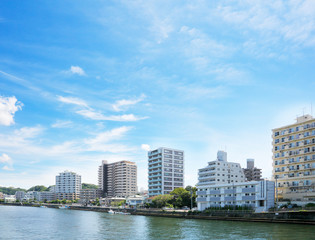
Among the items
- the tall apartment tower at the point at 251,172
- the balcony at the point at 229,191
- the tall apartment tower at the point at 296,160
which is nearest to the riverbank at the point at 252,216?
the balcony at the point at 229,191

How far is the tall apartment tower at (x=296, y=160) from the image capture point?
9175 centimetres

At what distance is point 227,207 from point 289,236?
1860 inches

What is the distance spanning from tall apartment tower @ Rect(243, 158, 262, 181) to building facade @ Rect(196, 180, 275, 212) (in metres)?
64.8

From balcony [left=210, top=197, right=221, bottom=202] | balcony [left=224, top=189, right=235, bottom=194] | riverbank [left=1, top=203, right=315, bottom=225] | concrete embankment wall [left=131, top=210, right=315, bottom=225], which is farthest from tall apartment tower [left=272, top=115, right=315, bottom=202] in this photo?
balcony [left=210, top=197, right=221, bottom=202]

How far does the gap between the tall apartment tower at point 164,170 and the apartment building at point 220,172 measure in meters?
35.2

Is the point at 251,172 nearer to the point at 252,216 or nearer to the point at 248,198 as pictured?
the point at 248,198

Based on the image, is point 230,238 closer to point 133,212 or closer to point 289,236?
point 289,236

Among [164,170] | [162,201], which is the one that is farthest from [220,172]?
[164,170]

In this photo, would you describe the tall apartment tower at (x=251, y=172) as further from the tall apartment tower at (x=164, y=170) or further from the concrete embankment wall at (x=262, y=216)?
the concrete embankment wall at (x=262, y=216)

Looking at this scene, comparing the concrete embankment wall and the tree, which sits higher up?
the concrete embankment wall

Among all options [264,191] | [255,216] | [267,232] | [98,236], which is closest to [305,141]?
[264,191]

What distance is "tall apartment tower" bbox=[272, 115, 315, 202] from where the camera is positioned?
9175 cm

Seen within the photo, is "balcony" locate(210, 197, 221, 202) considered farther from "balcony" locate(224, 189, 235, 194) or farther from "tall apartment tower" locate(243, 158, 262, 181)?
"tall apartment tower" locate(243, 158, 262, 181)

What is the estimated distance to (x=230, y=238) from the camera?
5378cm
